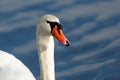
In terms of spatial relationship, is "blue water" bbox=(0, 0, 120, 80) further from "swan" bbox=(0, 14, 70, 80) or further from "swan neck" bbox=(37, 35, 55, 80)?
"swan neck" bbox=(37, 35, 55, 80)

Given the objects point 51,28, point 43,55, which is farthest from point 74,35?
point 51,28

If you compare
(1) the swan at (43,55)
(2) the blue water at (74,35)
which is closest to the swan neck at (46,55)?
(1) the swan at (43,55)

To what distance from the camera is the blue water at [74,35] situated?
8906 mm

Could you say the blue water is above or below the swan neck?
above

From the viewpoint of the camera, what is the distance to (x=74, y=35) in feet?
31.7

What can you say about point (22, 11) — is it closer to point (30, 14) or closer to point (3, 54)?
point (30, 14)

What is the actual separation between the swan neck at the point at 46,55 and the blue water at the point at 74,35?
5.05 ft

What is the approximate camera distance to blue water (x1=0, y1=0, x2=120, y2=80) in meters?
8.91

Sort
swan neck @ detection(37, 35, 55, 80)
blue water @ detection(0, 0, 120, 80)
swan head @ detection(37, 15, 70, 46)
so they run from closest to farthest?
swan head @ detection(37, 15, 70, 46) < swan neck @ detection(37, 35, 55, 80) < blue water @ detection(0, 0, 120, 80)

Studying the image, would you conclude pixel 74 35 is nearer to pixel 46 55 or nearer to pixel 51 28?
pixel 46 55

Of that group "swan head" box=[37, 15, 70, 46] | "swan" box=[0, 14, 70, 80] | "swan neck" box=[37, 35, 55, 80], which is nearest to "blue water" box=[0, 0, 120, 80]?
"swan" box=[0, 14, 70, 80]

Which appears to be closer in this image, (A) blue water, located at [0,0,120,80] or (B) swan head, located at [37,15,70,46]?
(B) swan head, located at [37,15,70,46]

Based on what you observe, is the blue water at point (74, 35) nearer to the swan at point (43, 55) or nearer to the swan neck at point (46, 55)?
the swan at point (43, 55)

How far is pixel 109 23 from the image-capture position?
10.3 m
